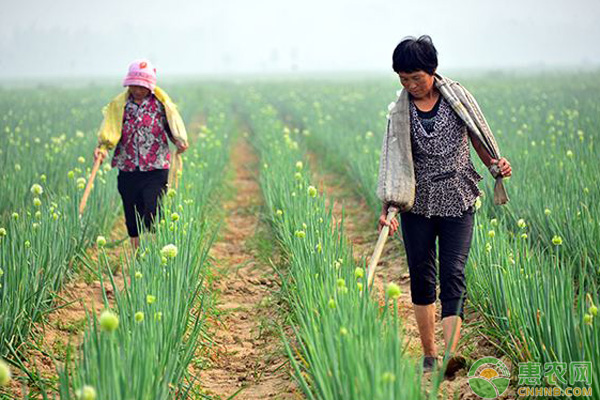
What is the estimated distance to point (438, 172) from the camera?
10.2 feet

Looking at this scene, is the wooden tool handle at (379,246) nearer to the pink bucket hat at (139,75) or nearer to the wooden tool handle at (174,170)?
the pink bucket hat at (139,75)

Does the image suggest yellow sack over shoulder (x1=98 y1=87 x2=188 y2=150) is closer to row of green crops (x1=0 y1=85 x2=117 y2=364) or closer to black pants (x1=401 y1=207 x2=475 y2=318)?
row of green crops (x1=0 y1=85 x2=117 y2=364)

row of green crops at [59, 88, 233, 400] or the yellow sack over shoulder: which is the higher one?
the yellow sack over shoulder

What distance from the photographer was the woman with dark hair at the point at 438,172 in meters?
3.05

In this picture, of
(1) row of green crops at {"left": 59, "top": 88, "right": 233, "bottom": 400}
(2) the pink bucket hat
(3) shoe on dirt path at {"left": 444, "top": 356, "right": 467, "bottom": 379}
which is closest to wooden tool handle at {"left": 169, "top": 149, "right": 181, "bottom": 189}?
(1) row of green crops at {"left": 59, "top": 88, "right": 233, "bottom": 400}

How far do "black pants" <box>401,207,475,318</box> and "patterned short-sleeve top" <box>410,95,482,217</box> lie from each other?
7 centimetres

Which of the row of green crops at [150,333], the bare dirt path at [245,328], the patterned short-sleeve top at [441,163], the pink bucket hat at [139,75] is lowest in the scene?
the bare dirt path at [245,328]

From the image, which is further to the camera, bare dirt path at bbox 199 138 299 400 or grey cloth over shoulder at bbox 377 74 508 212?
bare dirt path at bbox 199 138 299 400

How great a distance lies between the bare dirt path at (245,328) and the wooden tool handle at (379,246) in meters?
0.72

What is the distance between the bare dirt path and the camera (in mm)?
3287

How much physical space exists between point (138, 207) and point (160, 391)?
2.85 m

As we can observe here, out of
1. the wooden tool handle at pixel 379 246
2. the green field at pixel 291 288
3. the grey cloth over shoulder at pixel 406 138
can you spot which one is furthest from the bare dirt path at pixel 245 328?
the grey cloth over shoulder at pixel 406 138

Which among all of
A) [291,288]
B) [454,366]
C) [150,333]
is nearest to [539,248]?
[454,366]

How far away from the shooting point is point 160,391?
237 centimetres
